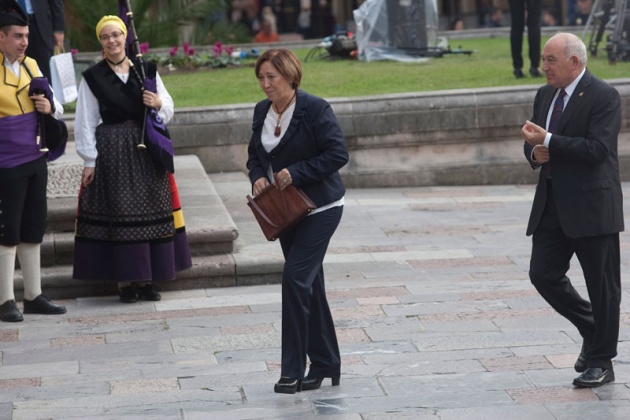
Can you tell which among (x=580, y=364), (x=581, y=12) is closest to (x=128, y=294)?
(x=580, y=364)

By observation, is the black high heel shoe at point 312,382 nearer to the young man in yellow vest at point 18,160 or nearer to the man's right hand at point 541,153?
the man's right hand at point 541,153

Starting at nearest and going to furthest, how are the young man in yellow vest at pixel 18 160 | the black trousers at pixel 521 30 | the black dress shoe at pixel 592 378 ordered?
the black dress shoe at pixel 592 378 → the young man in yellow vest at pixel 18 160 → the black trousers at pixel 521 30

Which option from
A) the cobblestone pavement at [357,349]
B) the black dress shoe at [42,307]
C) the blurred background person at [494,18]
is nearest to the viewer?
the cobblestone pavement at [357,349]

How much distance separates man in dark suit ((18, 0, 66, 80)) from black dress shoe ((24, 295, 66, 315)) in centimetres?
265

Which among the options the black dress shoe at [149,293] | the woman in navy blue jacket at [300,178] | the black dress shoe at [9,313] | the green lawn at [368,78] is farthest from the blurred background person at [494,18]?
the woman in navy blue jacket at [300,178]

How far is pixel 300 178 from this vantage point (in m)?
6.19

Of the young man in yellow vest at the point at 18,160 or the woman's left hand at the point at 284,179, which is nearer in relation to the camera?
the woman's left hand at the point at 284,179

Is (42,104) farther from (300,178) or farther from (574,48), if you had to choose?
(574,48)

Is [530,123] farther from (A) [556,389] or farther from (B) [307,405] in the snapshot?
(B) [307,405]

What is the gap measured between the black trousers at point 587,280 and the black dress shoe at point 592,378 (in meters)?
0.03

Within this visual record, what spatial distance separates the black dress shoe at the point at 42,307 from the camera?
830 centimetres

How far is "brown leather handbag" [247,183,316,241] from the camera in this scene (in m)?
6.17

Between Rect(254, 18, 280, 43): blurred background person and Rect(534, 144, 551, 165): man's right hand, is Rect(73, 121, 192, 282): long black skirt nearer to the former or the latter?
Rect(534, 144, 551, 165): man's right hand

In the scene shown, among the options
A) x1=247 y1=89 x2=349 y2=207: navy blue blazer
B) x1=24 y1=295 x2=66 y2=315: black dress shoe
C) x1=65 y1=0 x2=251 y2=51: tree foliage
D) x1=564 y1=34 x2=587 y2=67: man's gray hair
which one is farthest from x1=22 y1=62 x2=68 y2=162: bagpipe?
x1=65 y1=0 x2=251 y2=51: tree foliage
